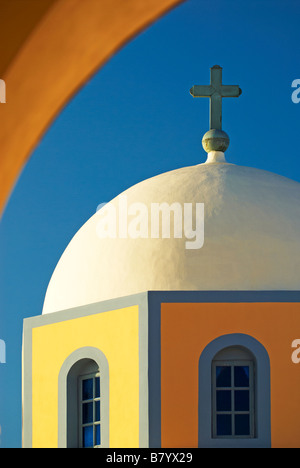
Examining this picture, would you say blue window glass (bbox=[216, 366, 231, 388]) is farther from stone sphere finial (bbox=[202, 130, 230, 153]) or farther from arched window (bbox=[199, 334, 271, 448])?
stone sphere finial (bbox=[202, 130, 230, 153])

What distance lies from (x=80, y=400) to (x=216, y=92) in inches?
183

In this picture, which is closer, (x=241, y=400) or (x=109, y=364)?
(x=241, y=400)

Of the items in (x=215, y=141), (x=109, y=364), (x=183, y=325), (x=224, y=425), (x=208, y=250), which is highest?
(x=215, y=141)

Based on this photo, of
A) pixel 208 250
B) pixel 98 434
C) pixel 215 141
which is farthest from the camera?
pixel 215 141

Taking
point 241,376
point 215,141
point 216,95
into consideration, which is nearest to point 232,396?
point 241,376

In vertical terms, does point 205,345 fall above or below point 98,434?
above

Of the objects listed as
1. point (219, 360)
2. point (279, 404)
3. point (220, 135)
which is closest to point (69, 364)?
point (219, 360)

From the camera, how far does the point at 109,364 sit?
981 cm

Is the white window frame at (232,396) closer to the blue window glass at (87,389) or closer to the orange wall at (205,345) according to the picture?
the orange wall at (205,345)

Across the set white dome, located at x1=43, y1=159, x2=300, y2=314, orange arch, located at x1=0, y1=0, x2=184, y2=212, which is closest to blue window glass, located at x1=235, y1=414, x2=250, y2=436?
white dome, located at x1=43, y1=159, x2=300, y2=314

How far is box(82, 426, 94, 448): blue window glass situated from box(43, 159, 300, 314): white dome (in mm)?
1511

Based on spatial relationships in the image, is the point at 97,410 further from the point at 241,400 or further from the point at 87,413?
the point at 241,400

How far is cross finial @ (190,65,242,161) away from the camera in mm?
11461
